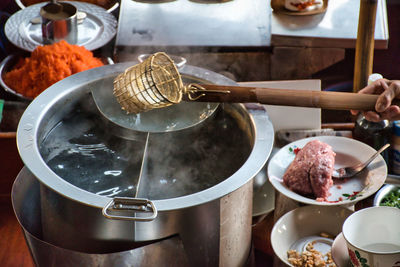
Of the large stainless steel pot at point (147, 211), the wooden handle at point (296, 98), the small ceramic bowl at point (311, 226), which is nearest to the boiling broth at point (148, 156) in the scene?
the large stainless steel pot at point (147, 211)

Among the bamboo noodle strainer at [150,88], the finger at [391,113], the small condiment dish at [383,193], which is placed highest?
the bamboo noodle strainer at [150,88]

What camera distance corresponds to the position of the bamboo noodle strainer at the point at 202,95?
163 centimetres

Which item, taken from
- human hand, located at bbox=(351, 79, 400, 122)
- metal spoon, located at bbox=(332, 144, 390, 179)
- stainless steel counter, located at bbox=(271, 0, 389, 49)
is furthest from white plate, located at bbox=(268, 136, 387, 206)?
stainless steel counter, located at bbox=(271, 0, 389, 49)

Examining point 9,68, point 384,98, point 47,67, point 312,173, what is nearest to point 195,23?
point 47,67

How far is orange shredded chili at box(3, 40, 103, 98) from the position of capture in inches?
87.3

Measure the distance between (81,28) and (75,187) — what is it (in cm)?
147

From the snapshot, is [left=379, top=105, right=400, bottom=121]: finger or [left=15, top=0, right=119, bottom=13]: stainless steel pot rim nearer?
[left=379, top=105, right=400, bottom=121]: finger

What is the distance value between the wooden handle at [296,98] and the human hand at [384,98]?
0.08ft

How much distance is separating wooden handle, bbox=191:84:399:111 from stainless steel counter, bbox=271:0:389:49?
2.77 feet

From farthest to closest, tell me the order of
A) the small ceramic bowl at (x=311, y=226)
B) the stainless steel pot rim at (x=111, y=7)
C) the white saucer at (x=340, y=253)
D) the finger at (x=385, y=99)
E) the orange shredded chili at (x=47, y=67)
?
the stainless steel pot rim at (x=111, y=7)
the orange shredded chili at (x=47, y=67)
the small ceramic bowl at (x=311, y=226)
the finger at (x=385, y=99)
the white saucer at (x=340, y=253)

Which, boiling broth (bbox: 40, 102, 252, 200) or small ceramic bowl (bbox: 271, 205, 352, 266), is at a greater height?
boiling broth (bbox: 40, 102, 252, 200)

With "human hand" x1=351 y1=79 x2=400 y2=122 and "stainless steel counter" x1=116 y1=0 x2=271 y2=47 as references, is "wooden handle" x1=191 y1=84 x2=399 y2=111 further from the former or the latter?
"stainless steel counter" x1=116 y1=0 x2=271 y2=47

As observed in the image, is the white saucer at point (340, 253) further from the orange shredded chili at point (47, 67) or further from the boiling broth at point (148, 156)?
the orange shredded chili at point (47, 67)

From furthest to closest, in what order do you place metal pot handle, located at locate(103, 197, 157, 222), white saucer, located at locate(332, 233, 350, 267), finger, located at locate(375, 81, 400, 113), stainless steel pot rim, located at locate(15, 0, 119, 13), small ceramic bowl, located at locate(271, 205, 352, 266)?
stainless steel pot rim, located at locate(15, 0, 119, 13) → small ceramic bowl, located at locate(271, 205, 352, 266) → finger, located at locate(375, 81, 400, 113) → white saucer, located at locate(332, 233, 350, 267) → metal pot handle, located at locate(103, 197, 157, 222)
